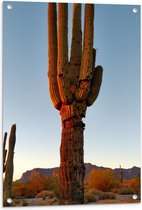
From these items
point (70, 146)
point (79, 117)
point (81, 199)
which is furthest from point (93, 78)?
point (81, 199)

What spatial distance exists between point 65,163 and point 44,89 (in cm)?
44

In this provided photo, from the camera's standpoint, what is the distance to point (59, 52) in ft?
9.24

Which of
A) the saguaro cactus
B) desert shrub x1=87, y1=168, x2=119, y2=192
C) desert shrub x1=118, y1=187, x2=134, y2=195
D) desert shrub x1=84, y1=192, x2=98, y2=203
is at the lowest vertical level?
desert shrub x1=84, y1=192, x2=98, y2=203

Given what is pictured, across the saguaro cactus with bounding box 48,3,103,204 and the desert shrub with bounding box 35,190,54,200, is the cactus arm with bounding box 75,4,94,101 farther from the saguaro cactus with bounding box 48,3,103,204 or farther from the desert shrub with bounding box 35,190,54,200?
the desert shrub with bounding box 35,190,54,200

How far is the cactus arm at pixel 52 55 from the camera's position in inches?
111

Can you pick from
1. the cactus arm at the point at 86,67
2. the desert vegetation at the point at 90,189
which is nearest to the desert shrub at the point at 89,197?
the desert vegetation at the point at 90,189

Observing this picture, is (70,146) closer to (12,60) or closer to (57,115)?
(57,115)

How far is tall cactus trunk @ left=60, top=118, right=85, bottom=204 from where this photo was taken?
2.80 metres

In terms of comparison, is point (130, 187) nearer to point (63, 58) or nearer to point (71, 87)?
point (71, 87)

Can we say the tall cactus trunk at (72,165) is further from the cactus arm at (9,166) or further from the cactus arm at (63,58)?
the cactus arm at (9,166)

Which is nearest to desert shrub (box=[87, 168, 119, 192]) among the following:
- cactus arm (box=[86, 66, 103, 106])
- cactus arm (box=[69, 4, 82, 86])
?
cactus arm (box=[86, 66, 103, 106])

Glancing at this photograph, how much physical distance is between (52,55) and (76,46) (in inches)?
5.8

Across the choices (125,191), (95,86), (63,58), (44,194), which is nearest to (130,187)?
(125,191)

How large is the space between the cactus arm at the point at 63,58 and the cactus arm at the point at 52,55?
0.08 ft
